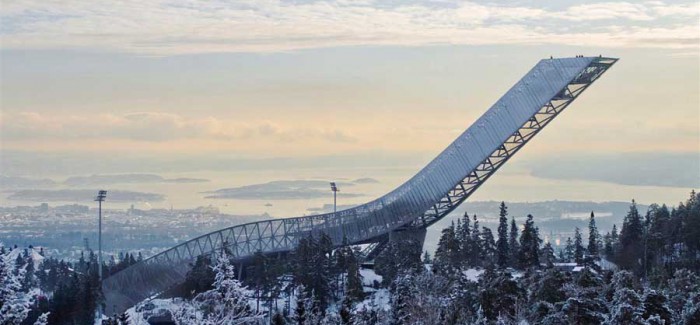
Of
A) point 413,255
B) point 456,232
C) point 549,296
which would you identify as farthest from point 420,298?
point 456,232

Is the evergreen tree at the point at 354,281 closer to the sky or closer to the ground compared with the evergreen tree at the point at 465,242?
closer to the ground

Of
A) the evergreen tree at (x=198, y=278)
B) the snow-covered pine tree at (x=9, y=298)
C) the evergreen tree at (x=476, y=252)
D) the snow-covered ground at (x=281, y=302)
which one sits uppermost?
the snow-covered pine tree at (x=9, y=298)

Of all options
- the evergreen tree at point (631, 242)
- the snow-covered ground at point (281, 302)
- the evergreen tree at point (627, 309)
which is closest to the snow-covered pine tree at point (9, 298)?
the evergreen tree at point (627, 309)

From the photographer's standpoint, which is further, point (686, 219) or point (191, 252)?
point (191, 252)

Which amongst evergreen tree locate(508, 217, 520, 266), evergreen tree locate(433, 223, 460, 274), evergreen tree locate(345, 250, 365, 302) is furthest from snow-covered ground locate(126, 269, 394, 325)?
evergreen tree locate(508, 217, 520, 266)

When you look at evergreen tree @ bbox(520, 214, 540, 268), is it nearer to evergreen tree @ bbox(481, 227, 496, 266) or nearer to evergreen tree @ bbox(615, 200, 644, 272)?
evergreen tree @ bbox(481, 227, 496, 266)

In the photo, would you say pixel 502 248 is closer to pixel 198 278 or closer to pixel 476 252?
pixel 476 252

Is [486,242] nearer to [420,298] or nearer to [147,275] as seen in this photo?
[147,275]

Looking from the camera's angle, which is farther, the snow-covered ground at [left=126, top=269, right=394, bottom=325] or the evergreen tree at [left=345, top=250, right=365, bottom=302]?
the snow-covered ground at [left=126, top=269, right=394, bottom=325]

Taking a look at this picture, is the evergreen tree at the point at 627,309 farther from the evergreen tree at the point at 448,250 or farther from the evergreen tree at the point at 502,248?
the evergreen tree at the point at 502,248
